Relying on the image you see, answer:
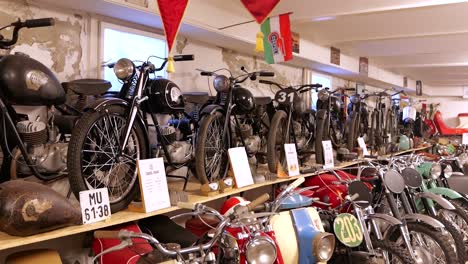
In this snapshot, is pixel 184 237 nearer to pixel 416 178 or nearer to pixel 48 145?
pixel 48 145

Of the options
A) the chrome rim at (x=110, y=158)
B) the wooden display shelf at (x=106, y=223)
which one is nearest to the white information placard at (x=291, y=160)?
the wooden display shelf at (x=106, y=223)

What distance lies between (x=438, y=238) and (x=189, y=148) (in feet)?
6.35

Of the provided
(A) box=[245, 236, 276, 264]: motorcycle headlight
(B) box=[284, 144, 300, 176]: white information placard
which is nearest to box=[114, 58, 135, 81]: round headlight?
(A) box=[245, 236, 276, 264]: motorcycle headlight

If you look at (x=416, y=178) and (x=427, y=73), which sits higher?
(x=427, y=73)

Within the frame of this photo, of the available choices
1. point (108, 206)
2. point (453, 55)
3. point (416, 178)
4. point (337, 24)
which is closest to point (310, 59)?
point (337, 24)

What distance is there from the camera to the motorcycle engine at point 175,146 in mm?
2811

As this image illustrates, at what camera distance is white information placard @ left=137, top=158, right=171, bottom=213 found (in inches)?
90.3

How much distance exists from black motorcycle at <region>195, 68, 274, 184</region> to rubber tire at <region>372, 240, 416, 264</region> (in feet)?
4.17

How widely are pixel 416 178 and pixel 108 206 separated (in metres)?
2.53

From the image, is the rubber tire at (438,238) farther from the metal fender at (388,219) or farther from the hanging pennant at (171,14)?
the hanging pennant at (171,14)

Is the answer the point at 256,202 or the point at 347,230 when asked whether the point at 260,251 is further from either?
the point at 347,230

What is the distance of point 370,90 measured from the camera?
340 inches

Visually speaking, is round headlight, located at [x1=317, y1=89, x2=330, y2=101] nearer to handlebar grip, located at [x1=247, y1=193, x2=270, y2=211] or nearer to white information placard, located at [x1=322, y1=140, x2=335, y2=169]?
white information placard, located at [x1=322, y1=140, x2=335, y2=169]

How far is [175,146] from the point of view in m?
2.83
